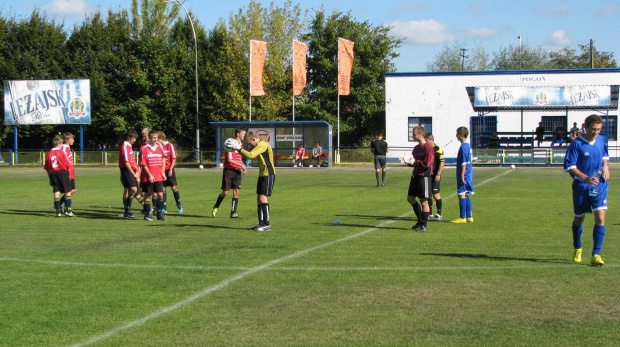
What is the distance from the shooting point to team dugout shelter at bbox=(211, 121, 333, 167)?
43.7m

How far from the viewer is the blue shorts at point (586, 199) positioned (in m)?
8.51

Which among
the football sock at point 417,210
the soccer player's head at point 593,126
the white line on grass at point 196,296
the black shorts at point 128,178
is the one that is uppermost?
the soccer player's head at point 593,126

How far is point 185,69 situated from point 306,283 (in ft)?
172

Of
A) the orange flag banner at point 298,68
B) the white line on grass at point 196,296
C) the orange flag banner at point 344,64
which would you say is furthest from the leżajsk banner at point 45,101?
the white line on grass at point 196,296

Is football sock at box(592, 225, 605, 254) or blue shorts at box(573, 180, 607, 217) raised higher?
blue shorts at box(573, 180, 607, 217)

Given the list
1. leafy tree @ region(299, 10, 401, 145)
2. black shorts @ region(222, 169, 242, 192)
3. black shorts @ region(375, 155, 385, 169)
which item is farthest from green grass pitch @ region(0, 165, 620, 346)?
leafy tree @ region(299, 10, 401, 145)

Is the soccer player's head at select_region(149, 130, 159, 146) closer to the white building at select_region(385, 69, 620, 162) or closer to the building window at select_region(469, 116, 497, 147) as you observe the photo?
the white building at select_region(385, 69, 620, 162)

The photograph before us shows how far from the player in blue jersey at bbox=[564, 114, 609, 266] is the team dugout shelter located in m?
34.8

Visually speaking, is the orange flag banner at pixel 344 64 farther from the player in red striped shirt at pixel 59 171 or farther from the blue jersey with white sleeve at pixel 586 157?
the blue jersey with white sleeve at pixel 586 157

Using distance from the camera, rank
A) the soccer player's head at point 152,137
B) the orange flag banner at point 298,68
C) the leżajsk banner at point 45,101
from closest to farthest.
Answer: the soccer player's head at point 152,137 < the orange flag banner at point 298,68 < the leżajsk banner at point 45,101

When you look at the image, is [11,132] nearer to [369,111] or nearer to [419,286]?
[369,111]

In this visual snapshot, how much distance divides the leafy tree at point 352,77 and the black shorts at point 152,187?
43.4 metres

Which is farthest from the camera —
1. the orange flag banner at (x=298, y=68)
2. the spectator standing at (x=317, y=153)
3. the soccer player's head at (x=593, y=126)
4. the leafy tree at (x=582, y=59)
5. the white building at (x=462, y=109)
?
the leafy tree at (x=582, y=59)

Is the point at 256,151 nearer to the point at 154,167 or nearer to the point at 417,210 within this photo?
the point at 417,210
